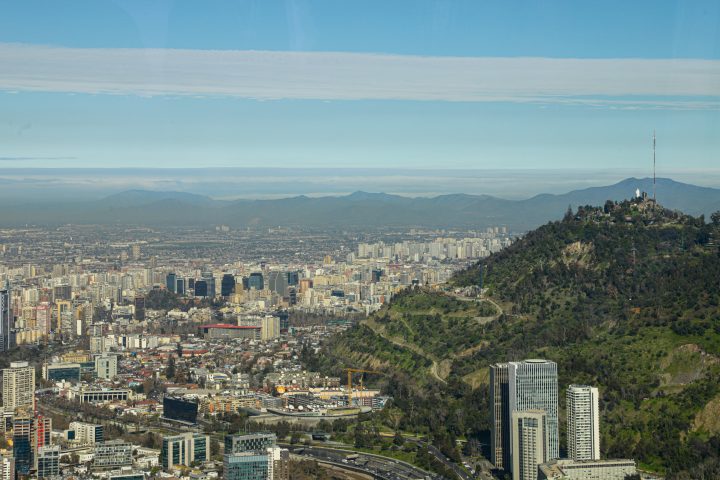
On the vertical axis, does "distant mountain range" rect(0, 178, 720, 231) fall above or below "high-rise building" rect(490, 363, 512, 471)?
above

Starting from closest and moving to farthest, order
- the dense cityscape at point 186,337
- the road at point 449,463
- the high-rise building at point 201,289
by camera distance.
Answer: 1. the road at point 449,463
2. the dense cityscape at point 186,337
3. the high-rise building at point 201,289

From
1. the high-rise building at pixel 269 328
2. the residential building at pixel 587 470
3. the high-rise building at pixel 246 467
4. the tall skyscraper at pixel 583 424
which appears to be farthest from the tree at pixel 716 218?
the high-rise building at pixel 246 467

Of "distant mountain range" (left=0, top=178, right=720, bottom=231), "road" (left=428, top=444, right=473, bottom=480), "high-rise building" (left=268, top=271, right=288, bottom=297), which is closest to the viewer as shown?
"road" (left=428, top=444, right=473, bottom=480)

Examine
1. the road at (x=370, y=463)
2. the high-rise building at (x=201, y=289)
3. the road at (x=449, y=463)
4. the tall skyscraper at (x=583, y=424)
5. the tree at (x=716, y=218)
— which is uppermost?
the tree at (x=716, y=218)

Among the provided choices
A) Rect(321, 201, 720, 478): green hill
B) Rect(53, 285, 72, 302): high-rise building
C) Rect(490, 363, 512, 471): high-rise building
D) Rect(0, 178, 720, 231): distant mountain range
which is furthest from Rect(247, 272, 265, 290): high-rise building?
Rect(490, 363, 512, 471): high-rise building

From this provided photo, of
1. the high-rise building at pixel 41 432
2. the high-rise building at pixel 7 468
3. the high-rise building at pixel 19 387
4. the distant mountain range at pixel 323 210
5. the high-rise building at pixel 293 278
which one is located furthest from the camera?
the high-rise building at pixel 293 278

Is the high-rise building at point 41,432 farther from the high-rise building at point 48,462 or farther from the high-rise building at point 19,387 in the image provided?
the high-rise building at point 19,387

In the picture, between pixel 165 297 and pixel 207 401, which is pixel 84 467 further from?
pixel 165 297

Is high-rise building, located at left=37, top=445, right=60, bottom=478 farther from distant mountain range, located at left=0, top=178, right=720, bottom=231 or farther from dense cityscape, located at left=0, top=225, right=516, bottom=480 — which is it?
distant mountain range, located at left=0, top=178, right=720, bottom=231
